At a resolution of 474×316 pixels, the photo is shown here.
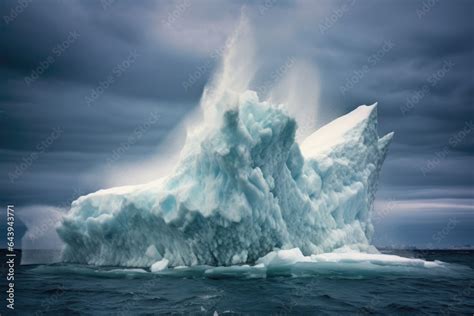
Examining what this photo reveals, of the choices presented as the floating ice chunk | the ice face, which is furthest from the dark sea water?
the ice face

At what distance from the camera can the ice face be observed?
1720cm

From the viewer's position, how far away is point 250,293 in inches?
511

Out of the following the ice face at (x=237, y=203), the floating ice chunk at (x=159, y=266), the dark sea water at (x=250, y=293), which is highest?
the ice face at (x=237, y=203)

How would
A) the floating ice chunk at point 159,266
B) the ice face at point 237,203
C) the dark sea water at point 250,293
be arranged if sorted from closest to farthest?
1. the dark sea water at point 250,293
2. the ice face at point 237,203
3. the floating ice chunk at point 159,266

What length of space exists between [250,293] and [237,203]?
446 cm

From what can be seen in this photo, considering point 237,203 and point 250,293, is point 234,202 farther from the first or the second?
point 250,293

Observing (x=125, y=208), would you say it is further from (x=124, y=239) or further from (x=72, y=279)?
(x=72, y=279)

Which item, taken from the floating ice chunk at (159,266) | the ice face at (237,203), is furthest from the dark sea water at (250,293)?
the ice face at (237,203)

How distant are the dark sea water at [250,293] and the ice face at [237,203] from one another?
1669 mm

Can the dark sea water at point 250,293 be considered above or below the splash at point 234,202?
below

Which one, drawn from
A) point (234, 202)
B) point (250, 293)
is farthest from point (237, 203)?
point (250, 293)

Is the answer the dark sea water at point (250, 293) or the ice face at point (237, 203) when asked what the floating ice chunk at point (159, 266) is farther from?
the ice face at point (237, 203)

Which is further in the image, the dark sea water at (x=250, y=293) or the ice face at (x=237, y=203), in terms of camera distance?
the ice face at (x=237, y=203)

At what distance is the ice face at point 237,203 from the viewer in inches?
677
